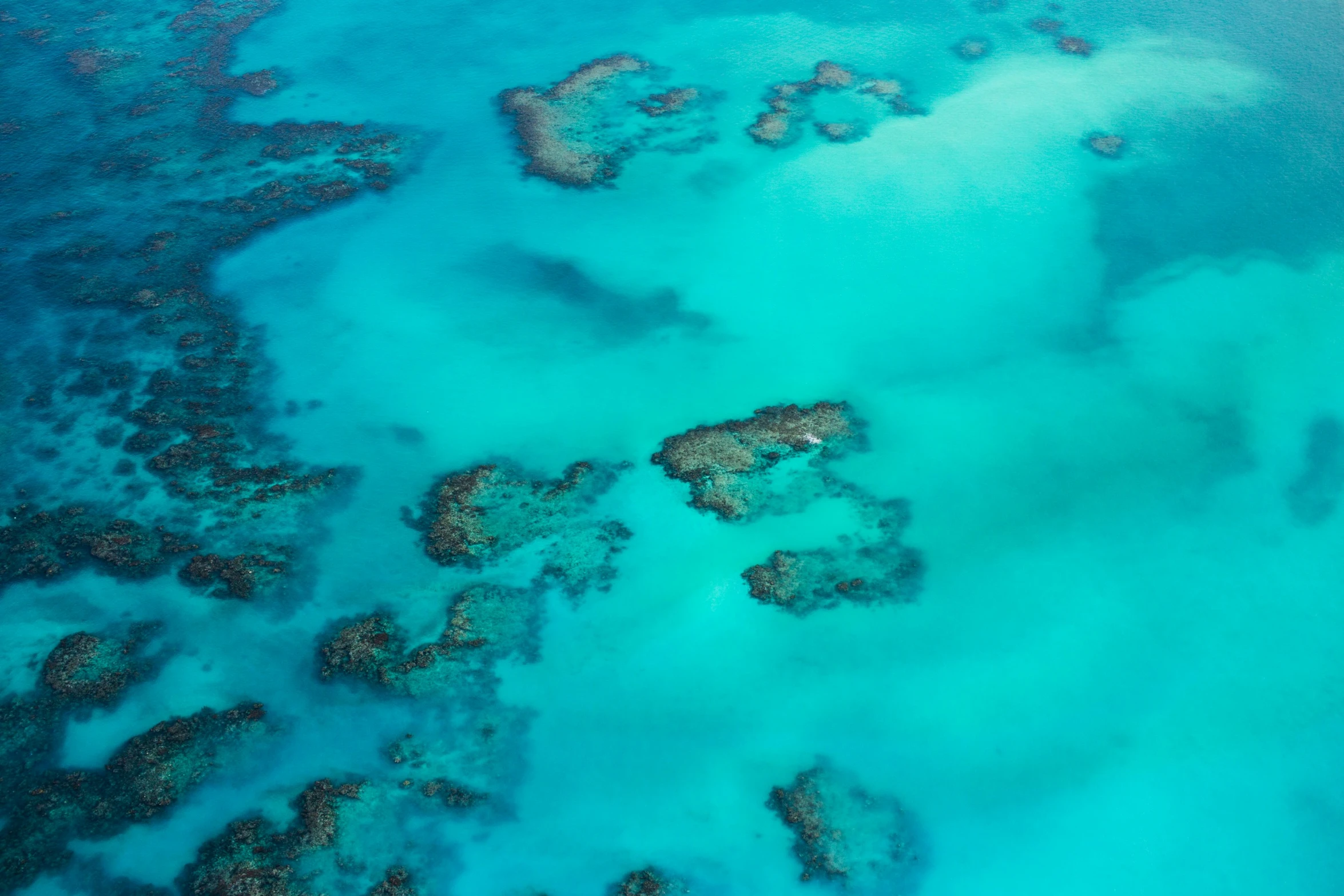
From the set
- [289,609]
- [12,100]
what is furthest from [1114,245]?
[12,100]

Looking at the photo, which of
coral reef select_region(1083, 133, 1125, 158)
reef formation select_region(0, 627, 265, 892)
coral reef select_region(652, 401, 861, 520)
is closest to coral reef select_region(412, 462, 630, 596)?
coral reef select_region(652, 401, 861, 520)

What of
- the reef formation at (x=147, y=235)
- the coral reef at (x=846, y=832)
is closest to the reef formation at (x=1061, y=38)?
the reef formation at (x=147, y=235)

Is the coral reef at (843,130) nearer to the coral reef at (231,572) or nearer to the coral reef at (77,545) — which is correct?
the coral reef at (231,572)

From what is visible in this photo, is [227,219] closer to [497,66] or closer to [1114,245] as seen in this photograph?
[497,66]

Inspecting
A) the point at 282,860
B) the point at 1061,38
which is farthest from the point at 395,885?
the point at 1061,38

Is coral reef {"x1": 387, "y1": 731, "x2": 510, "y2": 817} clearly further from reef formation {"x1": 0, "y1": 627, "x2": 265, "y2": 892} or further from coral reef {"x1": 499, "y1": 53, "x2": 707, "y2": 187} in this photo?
coral reef {"x1": 499, "y1": 53, "x2": 707, "y2": 187}

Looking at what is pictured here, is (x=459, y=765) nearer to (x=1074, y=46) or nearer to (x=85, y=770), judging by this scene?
(x=85, y=770)
